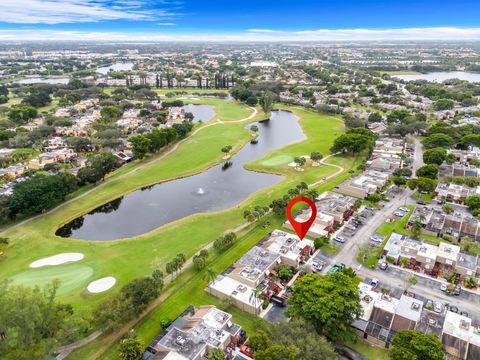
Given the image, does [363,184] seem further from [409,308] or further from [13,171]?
[13,171]

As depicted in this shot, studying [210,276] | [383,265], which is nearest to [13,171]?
[210,276]

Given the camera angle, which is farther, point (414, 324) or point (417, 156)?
point (417, 156)

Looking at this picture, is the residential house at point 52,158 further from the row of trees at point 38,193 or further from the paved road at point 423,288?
the paved road at point 423,288

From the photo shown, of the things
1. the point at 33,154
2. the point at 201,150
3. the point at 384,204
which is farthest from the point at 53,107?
the point at 384,204

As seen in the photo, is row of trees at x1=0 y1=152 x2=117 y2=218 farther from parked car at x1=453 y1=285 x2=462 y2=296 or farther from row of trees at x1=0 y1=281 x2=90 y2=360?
parked car at x1=453 y1=285 x2=462 y2=296

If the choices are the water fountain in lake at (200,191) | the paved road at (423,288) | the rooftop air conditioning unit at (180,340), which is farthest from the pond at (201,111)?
the rooftop air conditioning unit at (180,340)

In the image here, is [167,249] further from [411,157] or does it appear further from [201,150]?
[411,157]

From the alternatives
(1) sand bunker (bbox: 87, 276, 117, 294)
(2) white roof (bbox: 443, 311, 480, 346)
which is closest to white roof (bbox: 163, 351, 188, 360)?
(1) sand bunker (bbox: 87, 276, 117, 294)
